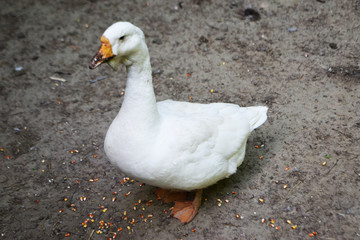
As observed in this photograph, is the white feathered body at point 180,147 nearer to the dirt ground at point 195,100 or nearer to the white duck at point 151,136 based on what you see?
the white duck at point 151,136

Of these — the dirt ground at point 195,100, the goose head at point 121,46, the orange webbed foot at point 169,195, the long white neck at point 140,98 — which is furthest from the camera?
the orange webbed foot at point 169,195

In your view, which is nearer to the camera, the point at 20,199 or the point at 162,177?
the point at 162,177

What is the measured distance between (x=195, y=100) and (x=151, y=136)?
6.29 ft

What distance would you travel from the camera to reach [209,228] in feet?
10.9

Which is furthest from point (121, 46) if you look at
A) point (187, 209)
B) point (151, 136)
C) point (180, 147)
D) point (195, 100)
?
point (195, 100)

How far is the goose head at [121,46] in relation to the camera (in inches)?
102

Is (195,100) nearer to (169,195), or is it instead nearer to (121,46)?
(169,195)

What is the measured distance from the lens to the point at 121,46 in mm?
2646

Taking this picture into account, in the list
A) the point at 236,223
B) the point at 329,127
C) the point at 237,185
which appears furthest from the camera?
the point at 329,127

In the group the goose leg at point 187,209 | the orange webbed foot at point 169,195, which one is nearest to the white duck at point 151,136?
the goose leg at point 187,209

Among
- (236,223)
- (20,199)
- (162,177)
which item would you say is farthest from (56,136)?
(236,223)

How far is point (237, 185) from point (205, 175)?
2.40 ft

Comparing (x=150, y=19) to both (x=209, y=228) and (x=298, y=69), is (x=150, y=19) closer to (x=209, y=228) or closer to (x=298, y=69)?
(x=298, y=69)

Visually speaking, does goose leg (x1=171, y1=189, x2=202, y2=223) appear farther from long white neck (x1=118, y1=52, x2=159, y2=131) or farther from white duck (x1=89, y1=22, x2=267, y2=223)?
long white neck (x1=118, y1=52, x2=159, y2=131)
